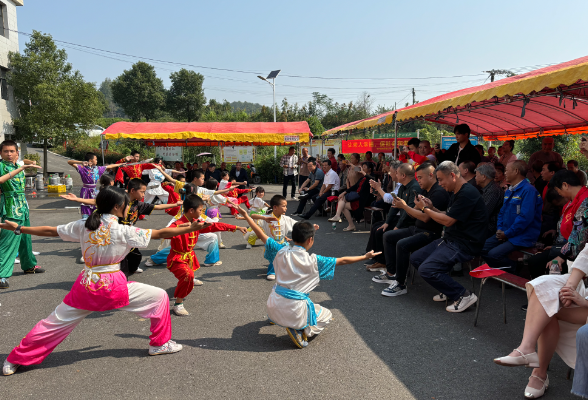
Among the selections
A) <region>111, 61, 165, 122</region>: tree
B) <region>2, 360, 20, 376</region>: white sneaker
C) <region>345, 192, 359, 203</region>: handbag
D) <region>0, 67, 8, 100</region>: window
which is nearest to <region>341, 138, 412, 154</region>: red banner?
<region>345, 192, 359, 203</region>: handbag

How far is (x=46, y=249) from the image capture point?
7750 mm

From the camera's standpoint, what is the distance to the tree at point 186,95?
45.6 meters

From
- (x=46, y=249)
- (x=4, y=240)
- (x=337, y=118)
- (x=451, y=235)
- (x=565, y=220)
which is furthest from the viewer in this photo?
(x=337, y=118)

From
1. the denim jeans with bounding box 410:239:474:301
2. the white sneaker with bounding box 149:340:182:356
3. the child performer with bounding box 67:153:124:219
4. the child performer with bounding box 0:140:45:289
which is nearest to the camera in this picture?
the white sneaker with bounding box 149:340:182:356

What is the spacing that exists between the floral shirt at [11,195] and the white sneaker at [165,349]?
12.1 ft

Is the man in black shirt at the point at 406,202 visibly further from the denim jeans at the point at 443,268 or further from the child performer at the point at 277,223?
the child performer at the point at 277,223

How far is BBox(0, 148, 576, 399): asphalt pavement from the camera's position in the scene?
2990 millimetres

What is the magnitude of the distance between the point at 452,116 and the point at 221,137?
364 inches

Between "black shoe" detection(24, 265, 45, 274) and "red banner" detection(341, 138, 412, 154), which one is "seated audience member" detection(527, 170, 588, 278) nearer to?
"black shoe" detection(24, 265, 45, 274)

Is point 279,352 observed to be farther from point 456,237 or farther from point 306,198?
point 306,198

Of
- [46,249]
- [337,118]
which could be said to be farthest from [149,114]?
[46,249]

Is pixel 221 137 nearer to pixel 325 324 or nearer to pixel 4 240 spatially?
pixel 4 240

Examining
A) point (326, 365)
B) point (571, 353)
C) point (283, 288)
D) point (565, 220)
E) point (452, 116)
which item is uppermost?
point (452, 116)

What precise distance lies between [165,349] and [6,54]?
84.6ft
